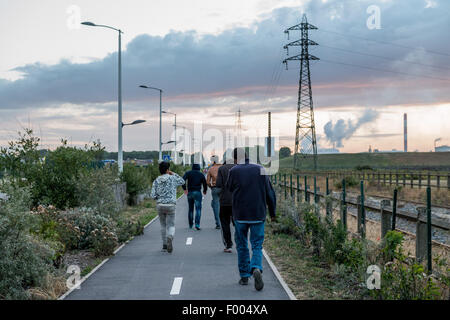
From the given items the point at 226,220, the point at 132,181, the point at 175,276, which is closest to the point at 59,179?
the point at 226,220

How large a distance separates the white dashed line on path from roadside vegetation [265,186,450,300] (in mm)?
1813

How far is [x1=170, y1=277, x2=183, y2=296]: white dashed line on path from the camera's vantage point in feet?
27.0

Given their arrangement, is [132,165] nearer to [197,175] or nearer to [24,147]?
[24,147]

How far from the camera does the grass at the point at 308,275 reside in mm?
8320

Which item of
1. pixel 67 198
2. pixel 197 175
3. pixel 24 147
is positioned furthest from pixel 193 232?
pixel 24 147

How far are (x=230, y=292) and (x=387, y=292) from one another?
2285mm

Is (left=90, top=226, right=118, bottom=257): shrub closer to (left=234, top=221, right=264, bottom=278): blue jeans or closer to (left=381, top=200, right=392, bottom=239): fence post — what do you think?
(left=234, top=221, right=264, bottom=278): blue jeans

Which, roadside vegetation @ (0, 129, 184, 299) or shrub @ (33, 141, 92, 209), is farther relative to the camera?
shrub @ (33, 141, 92, 209)

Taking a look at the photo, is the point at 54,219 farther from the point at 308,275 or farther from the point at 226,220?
the point at 308,275

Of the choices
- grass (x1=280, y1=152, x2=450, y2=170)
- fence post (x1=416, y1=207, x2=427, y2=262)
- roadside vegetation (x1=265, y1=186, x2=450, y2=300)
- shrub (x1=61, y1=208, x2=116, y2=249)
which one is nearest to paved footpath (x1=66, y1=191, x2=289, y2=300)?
roadside vegetation (x1=265, y1=186, x2=450, y2=300)

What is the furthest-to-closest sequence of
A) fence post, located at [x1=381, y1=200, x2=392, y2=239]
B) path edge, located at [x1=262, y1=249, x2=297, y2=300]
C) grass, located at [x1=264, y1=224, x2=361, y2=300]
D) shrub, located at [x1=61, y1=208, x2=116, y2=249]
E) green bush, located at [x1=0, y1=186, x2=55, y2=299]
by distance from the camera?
shrub, located at [x1=61, y1=208, x2=116, y2=249] < fence post, located at [x1=381, y1=200, x2=392, y2=239] < grass, located at [x1=264, y1=224, x2=361, y2=300] < path edge, located at [x1=262, y1=249, x2=297, y2=300] < green bush, located at [x1=0, y1=186, x2=55, y2=299]

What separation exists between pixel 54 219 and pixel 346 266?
6.72m

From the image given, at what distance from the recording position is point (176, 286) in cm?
866
